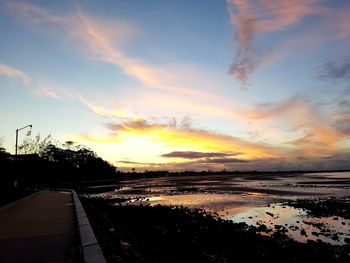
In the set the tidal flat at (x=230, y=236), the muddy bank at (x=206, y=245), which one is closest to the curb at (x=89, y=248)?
the muddy bank at (x=206, y=245)

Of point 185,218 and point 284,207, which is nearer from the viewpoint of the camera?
point 185,218

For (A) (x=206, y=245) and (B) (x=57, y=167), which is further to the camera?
(B) (x=57, y=167)

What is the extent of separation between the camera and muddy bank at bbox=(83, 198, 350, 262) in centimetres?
1393

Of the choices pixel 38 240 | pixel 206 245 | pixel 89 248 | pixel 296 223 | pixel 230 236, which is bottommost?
pixel 296 223

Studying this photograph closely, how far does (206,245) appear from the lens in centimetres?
1708

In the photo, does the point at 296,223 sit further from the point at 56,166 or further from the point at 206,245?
the point at 56,166

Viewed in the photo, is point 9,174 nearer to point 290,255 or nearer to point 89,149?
point 290,255

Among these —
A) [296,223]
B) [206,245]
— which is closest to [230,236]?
[206,245]

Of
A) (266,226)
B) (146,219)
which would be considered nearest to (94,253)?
(266,226)

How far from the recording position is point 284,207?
1326 inches

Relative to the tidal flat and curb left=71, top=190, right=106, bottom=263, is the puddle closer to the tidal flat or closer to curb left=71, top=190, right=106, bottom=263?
the tidal flat

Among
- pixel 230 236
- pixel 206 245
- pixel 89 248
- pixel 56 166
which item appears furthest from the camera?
pixel 56 166

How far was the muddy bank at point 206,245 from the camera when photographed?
13.9 metres

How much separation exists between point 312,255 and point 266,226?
25.2 feet
